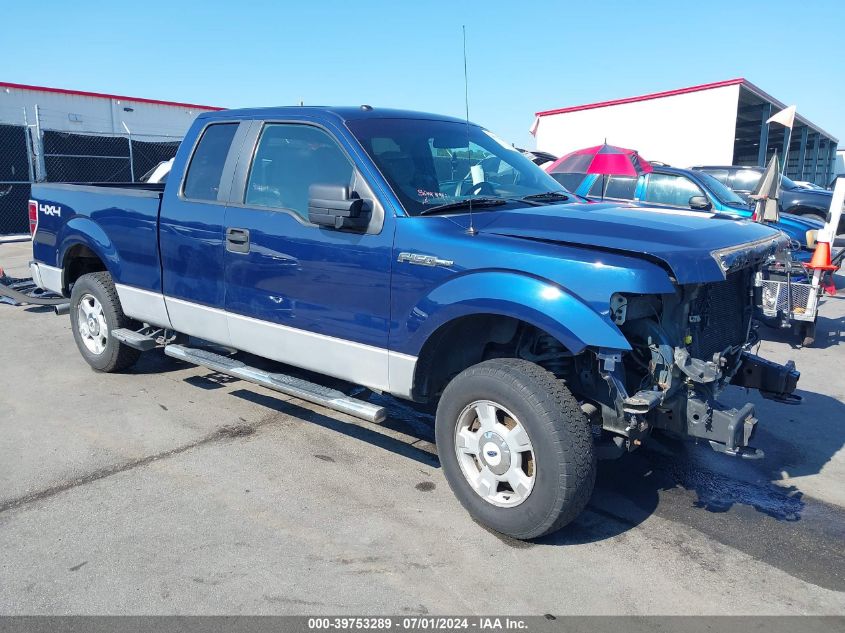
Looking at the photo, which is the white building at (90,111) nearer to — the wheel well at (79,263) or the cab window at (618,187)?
the cab window at (618,187)

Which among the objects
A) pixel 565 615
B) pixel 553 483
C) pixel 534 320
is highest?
pixel 534 320

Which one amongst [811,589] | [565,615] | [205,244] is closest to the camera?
[565,615]

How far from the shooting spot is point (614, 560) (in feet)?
11.3

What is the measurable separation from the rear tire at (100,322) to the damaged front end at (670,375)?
4.07 meters

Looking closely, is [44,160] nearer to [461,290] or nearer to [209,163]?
[209,163]

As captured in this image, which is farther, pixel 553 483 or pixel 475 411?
pixel 475 411

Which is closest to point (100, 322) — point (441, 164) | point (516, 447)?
point (441, 164)

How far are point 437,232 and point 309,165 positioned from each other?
1.20 metres

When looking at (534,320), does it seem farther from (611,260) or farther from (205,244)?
(205,244)

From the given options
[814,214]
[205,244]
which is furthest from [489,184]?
[814,214]

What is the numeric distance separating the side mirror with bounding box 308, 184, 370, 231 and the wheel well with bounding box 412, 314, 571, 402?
0.80 meters

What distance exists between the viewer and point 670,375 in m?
3.41

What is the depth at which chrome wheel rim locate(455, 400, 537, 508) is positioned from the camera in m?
3.50

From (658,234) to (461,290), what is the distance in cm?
102
